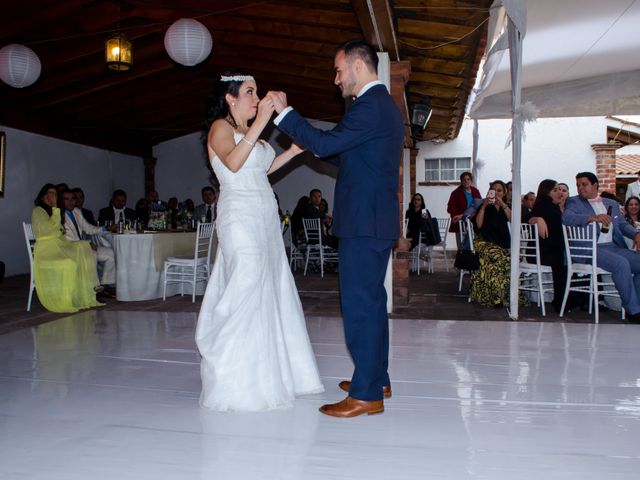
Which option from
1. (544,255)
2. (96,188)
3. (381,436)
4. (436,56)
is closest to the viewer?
(381,436)

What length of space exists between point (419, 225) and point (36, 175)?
19.9ft

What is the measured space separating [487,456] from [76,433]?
1589mm

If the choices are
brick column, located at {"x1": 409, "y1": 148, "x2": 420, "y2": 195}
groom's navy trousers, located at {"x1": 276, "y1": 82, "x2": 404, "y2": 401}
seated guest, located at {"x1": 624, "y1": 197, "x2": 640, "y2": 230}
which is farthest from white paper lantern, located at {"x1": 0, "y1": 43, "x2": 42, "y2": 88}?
brick column, located at {"x1": 409, "y1": 148, "x2": 420, "y2": 195}

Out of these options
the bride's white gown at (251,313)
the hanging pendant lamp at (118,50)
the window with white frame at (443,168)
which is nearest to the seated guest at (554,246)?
the bride's white gown at (251,313)

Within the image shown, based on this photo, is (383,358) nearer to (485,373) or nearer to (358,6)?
(485,373)

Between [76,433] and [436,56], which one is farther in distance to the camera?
[436,56]

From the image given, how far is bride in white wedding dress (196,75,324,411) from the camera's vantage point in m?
2.63

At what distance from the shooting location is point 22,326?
4.86 m

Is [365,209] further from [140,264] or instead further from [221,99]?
[140,264]

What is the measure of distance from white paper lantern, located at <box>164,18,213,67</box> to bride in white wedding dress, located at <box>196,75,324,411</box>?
9.34 ft

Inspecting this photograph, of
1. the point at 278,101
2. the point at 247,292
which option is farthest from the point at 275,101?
the point at 247,292

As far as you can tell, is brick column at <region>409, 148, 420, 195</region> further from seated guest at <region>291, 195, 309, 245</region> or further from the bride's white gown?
the bride's white gown

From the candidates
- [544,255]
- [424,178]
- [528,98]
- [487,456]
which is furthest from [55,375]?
[424,178]

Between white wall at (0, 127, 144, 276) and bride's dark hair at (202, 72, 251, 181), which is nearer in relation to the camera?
bride's dark hair at (202, 72, 251, 181)
